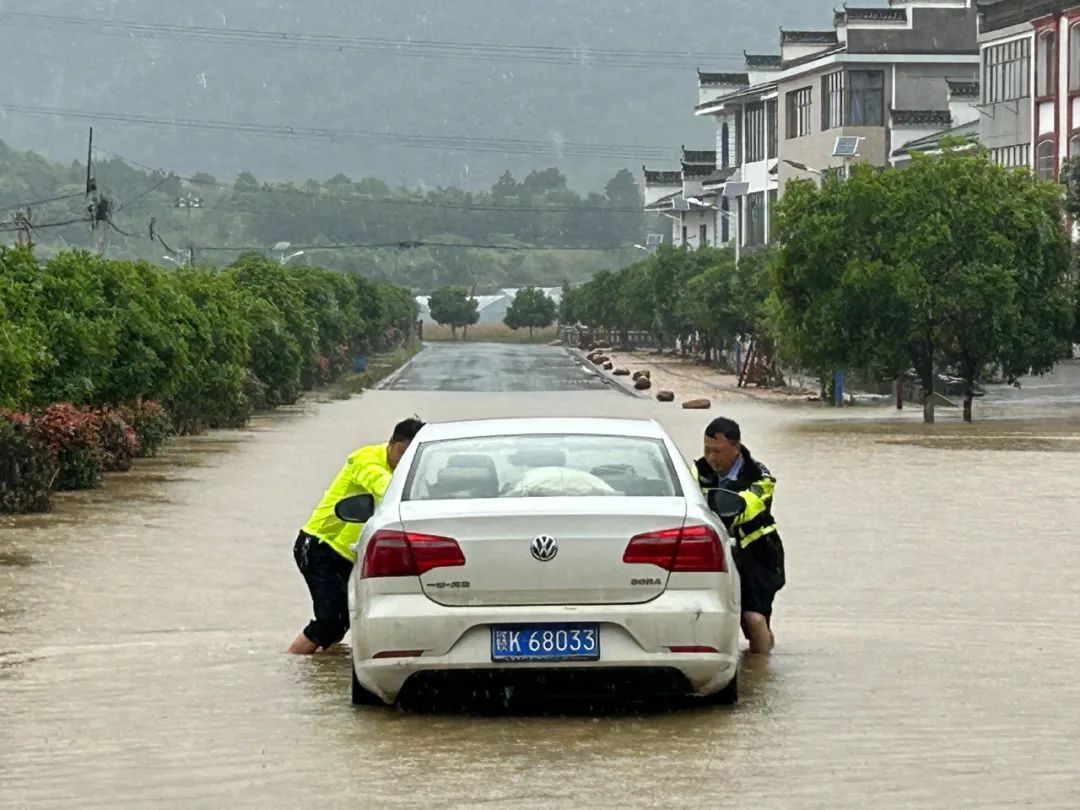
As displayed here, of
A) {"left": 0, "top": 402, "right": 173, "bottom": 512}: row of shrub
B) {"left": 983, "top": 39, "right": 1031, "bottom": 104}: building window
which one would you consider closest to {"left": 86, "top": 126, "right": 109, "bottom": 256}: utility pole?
{"left": 0, "top": 402, "right": 173, "bottom": 512}: row of shrub

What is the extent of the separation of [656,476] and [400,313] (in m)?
129

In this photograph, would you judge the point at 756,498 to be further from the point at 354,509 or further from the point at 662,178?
the point at 662,178

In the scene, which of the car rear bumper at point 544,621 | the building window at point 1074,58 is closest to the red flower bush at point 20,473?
the car rear bumper at point 544,621

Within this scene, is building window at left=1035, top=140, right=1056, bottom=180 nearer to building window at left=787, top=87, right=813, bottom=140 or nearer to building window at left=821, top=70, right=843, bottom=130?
building window at left=821, top=70, right=843, bottom=130

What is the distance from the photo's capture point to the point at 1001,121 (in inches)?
2844

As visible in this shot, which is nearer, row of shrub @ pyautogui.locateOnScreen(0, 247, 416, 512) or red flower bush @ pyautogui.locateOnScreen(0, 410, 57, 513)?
red flower bush @ pyautogui.locateOnScreen(0, 410, 57, 513)

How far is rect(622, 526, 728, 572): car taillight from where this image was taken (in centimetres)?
1035

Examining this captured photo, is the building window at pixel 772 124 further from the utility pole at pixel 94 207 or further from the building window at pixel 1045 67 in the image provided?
the utility pole at pixel 94 207

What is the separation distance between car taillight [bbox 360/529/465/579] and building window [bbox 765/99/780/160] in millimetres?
97799

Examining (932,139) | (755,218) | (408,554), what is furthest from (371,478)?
(755,218)

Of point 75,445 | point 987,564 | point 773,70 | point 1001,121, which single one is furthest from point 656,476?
point 773,70

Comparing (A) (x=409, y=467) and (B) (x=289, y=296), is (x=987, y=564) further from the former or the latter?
(B) (x=289, y=296)

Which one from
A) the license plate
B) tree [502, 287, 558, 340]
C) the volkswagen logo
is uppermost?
the volkswagen logo

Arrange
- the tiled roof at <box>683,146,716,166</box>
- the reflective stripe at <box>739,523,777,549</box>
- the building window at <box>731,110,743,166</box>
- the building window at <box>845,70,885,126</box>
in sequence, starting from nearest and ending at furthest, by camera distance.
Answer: the reflective stripe at <box>739,523,777,549</box>, the building window at <box>845,70,885,126</box>, the building window at <box>731,110,743,166</box>, the tiled roof at <box>683,146,716,166</box>
